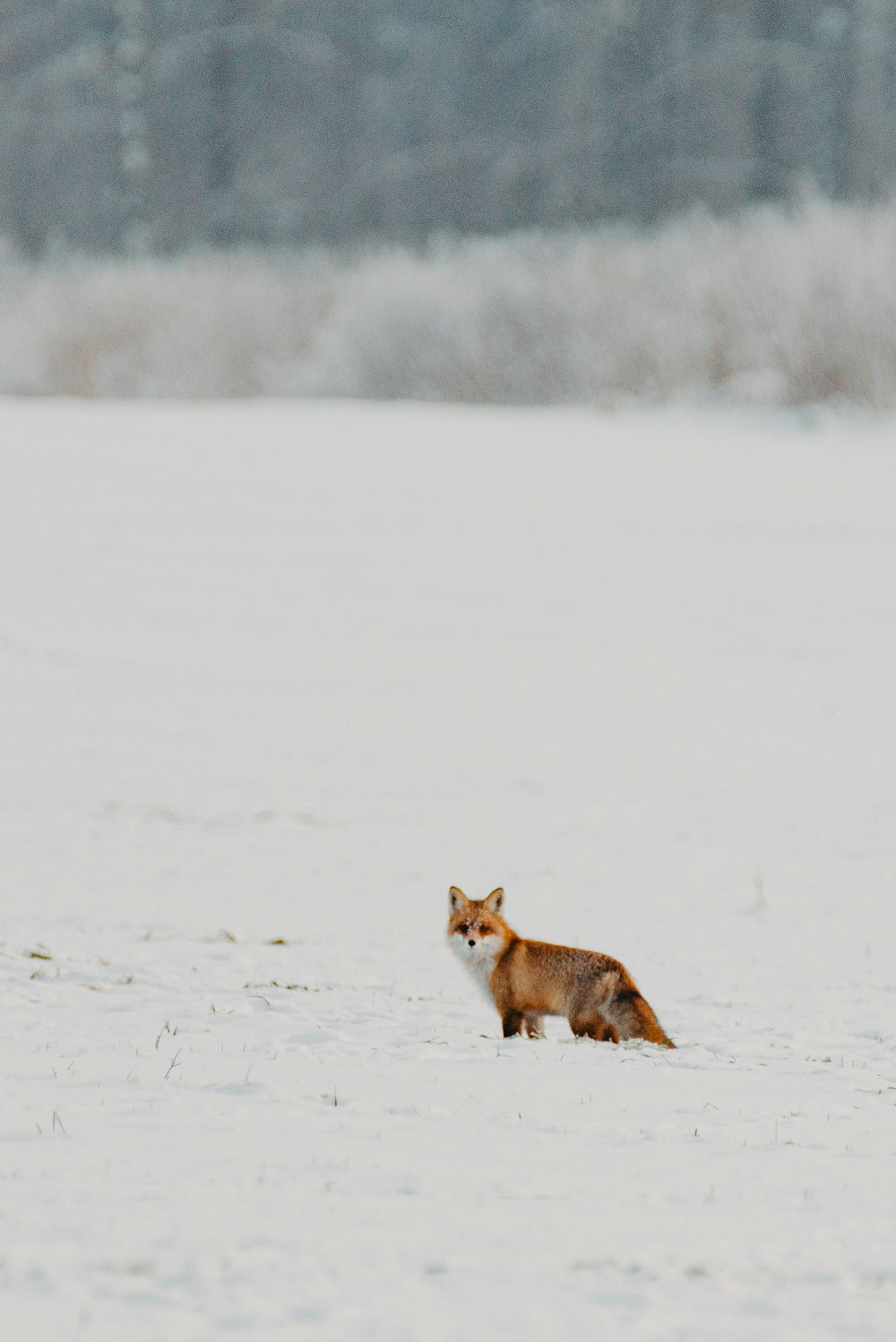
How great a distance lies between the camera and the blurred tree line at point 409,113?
35438mm

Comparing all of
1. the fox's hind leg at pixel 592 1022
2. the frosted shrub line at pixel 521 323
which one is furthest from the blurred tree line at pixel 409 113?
the fox's hind leg at pixel 592 1022

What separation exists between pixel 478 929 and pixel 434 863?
3.45 meters

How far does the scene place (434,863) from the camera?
29.7 feet

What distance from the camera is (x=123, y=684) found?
11711mm

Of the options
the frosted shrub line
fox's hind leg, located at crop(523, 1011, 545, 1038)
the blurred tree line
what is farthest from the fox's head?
the blurred tree line

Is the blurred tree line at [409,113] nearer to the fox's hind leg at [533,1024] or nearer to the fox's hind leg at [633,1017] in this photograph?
the fox's hind leg at [533,1024]

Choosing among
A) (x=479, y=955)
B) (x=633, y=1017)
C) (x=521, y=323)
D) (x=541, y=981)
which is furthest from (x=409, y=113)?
(x=633, y=1017)

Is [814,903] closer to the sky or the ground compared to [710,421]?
closer to the ground

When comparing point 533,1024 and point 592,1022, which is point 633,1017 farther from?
point 533,1024

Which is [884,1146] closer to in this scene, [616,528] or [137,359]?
[616,528]

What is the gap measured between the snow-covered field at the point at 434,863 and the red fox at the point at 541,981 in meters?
0.16

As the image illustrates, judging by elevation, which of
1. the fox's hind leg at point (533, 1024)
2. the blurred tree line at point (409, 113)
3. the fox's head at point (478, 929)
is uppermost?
the blurred tree line at point (409, 113)

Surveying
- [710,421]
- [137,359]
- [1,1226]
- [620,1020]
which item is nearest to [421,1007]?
[620,1020]

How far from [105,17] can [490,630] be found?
29.6 metres
